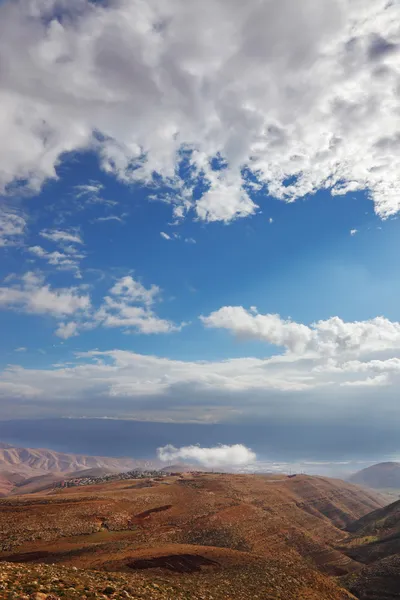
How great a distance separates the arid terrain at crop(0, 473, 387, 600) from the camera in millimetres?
29144

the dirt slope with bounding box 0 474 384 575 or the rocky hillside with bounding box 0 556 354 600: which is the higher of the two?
the rocky hillside with bounding box 0 556 354 600

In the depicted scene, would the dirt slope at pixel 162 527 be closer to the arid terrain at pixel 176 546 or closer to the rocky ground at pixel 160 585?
the arid terrain at pixel 176 546

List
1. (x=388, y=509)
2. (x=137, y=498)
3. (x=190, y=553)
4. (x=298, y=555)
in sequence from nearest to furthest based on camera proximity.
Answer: (x=190, y=553)
(x=298, y=555)
(x=137, y=498)
(x=388, y=509)

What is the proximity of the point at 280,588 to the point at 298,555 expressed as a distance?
2903 cm

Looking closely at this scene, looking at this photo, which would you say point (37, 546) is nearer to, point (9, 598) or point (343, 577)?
point (9, 598)

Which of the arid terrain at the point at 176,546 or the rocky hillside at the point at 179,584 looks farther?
the arid terrain at the point at 176,546

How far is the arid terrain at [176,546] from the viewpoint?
29.1 meters

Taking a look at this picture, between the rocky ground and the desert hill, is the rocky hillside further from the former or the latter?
the desert hill

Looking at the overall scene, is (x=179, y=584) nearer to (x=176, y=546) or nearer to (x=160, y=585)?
(x=160, y=585)

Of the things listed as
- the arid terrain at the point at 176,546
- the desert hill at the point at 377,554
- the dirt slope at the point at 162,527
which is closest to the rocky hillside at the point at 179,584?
the arid terrain at the point at 176,546

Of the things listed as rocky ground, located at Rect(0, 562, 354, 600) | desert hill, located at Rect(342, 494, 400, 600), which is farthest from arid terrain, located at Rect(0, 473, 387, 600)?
desert hill, located at Rect(342, 494, 400, 600)

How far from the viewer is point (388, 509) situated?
3821 inches

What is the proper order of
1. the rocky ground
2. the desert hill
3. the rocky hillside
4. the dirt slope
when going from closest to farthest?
1. the rocky ground
2. the rocky hillside
3. the desert hill
4. the dirt slope

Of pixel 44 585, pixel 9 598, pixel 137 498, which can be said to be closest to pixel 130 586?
pixel 44 585
